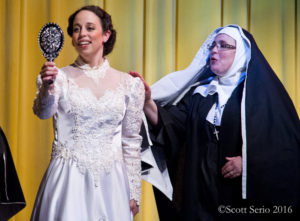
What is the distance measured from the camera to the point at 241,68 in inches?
137

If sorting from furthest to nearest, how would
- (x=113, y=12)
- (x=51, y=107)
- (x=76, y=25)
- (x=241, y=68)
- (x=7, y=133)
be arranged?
(x=113, y=12) < (x=7, y=133) < (x=241, y=68) < (x=76, y=25) < (x=51, y=107)

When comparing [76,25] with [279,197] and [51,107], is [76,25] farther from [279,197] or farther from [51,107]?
[279,197]

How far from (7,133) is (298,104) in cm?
237

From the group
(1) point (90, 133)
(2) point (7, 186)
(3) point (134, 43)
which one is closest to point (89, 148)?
(1) point (90, 133)

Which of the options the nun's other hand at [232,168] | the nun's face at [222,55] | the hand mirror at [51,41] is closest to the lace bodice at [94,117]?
the hand mirror at [51,41]

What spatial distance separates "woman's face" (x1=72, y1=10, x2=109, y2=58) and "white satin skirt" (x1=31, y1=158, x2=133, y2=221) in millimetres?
594

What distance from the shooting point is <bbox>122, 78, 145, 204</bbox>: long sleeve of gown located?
106 inches

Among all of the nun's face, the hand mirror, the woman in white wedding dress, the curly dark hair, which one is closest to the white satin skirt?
the woman in white wedding dress

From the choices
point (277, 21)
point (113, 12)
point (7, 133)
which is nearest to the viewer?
point (7, 133)

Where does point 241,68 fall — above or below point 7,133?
above

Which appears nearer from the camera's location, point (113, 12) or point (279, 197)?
point (279, 197)

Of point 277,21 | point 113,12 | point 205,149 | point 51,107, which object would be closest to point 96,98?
point 51,107

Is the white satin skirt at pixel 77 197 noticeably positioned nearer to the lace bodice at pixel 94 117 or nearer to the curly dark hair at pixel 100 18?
the lace bodice at pixel 94 117

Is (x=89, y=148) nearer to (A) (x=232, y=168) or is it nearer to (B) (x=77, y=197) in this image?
(B) (x=77, y=197)
